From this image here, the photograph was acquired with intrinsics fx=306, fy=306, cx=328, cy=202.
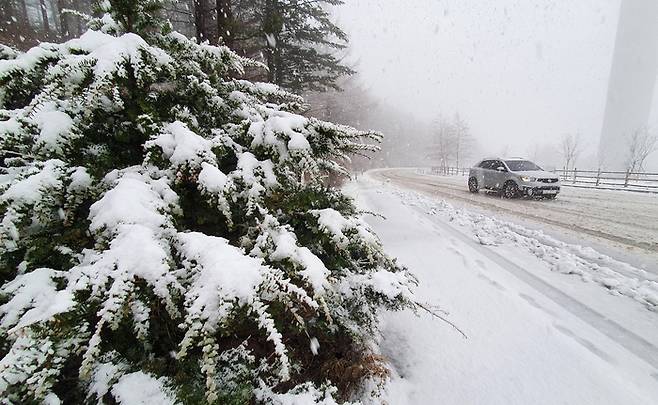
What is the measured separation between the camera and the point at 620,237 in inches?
258

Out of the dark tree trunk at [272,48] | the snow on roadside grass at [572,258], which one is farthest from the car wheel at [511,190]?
the dark tree trunk at [272,48]

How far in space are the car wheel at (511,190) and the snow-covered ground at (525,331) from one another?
738 centimetres

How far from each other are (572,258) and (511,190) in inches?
316

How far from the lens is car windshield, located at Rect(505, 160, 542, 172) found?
12812 mm

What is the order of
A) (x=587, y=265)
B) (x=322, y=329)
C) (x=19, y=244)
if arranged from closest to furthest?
(x=19, y=244)
(x=322, y=329)
(x=587, y=265)

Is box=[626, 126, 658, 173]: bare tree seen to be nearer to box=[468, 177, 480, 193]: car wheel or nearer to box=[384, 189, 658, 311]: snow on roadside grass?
box=[468, 177, 480, 193]: car wheel

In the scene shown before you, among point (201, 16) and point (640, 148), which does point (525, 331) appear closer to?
point (201, 16)

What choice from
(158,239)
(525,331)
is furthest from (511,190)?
(158,239)

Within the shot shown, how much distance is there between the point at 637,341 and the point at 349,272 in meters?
3.12

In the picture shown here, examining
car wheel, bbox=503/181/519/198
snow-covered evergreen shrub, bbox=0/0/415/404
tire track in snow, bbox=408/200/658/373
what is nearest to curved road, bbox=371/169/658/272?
car wheel, bbox=503/181/519/198

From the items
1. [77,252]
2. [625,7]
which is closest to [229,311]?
[77,252]

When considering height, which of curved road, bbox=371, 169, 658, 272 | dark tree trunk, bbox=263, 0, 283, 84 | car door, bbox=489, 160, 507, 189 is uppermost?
dark tree trunk, bbox=263, 0, 283, 84

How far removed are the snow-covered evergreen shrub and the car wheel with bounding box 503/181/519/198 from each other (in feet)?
39.8

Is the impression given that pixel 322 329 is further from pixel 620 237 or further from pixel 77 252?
pixel 620 237
